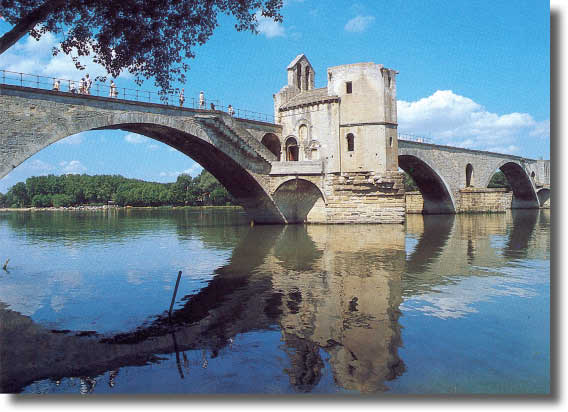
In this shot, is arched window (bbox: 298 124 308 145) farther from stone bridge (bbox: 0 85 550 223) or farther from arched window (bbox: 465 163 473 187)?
arched window (bbox: 465 163 473 187)

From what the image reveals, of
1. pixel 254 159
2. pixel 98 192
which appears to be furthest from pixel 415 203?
pixel 98 192

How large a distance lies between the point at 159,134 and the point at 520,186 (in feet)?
206

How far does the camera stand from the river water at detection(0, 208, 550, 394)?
21.4 ft

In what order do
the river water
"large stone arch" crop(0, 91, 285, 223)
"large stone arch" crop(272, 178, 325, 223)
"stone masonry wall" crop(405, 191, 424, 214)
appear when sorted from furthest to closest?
"stone masonry wall" crop(405, 191, 424, 214) < "large stone arch" crop(272, 178, 325, 223) < "large stone arch" crop(0, 91, 285, 223) < the river water

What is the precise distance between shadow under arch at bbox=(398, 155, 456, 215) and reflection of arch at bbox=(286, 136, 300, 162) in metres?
15.4

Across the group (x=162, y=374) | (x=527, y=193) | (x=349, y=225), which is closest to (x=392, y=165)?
(x=349, y=225)

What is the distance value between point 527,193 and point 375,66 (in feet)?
163

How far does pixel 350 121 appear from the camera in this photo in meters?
35.3

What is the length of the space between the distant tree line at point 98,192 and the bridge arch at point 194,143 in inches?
2531

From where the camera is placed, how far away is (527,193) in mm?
71875

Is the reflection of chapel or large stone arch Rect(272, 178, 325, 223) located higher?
the reflection of chapel

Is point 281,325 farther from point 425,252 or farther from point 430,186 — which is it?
point 430,186

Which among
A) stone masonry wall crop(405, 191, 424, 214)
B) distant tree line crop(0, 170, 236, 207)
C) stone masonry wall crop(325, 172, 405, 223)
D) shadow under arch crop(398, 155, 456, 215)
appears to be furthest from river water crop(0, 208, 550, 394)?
distant tree line crop(0, 170, 236, 207)

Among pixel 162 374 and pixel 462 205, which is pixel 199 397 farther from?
pixel 462 205
